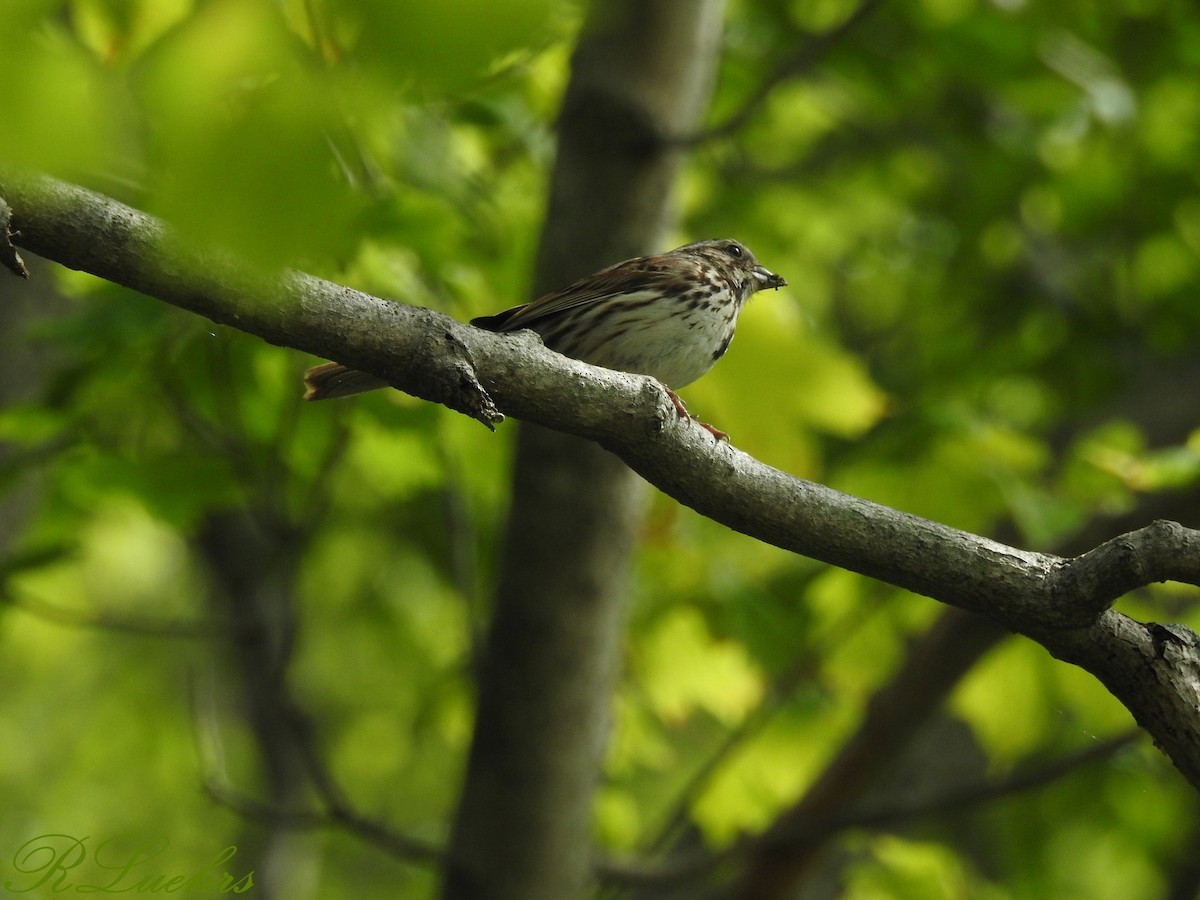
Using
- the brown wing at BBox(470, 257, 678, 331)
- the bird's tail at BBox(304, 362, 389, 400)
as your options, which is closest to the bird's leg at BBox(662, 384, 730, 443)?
the bird's tail at BBox(304, 362, 389, 400)

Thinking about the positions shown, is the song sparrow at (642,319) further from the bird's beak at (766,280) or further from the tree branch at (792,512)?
the tree branch at (792,512)

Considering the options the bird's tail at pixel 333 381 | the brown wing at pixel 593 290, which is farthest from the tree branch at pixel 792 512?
the brown wing at pixel 593 290

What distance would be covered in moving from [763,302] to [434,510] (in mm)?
2888

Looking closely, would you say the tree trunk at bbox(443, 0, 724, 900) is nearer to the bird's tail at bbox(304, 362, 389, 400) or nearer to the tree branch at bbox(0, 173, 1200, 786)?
the bird's tail at bbox(304, 362, 389, 400)

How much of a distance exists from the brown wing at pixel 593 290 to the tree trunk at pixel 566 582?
16 cm

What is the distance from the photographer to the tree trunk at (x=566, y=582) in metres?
4.92

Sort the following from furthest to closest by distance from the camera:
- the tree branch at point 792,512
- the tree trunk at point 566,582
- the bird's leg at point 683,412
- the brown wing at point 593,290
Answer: the tree trunk at point 566,582
the brown wing at point 593,290
the bird's leg at point 683,412
the tree branch at point 792,512

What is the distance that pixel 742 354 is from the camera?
205 inches

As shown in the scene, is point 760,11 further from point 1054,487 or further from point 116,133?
point 116,133

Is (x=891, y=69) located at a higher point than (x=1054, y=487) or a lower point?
higher

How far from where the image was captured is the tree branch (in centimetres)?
245

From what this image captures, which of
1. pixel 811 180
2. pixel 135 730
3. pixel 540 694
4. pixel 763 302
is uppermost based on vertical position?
pixel 811 180

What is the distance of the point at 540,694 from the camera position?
16.2ft

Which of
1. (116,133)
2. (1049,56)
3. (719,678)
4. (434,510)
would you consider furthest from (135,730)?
(116,133)
